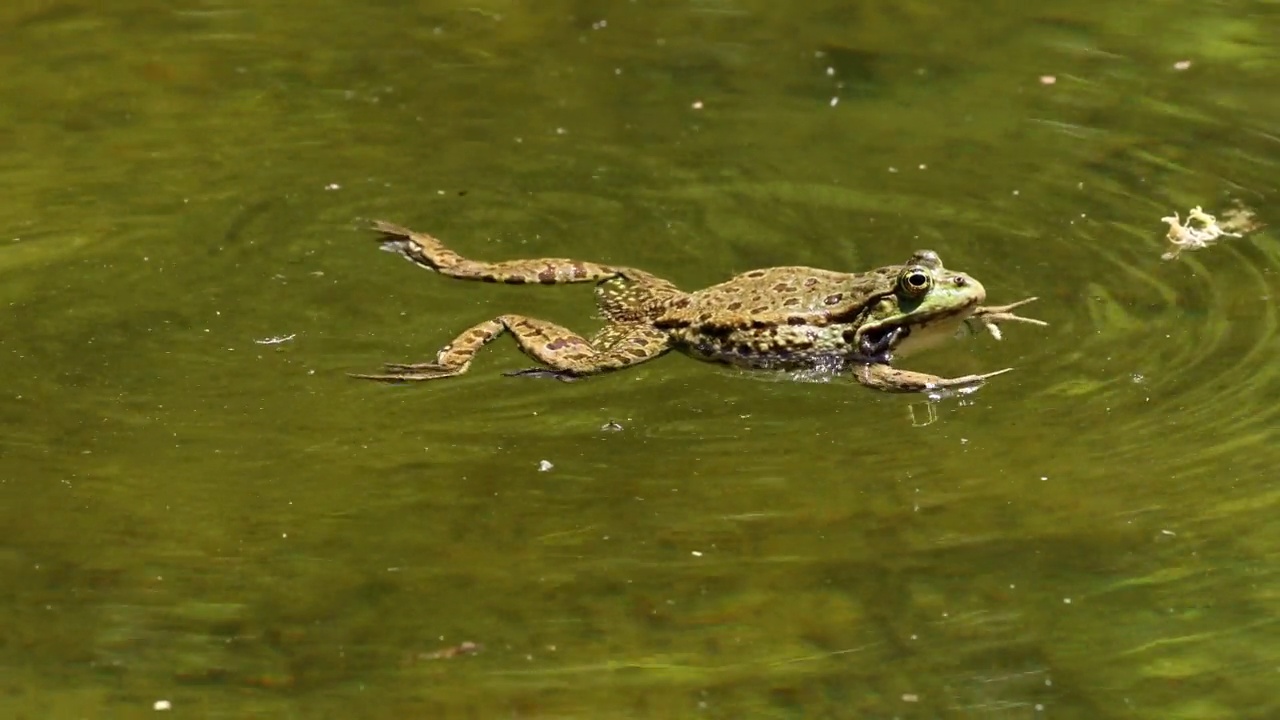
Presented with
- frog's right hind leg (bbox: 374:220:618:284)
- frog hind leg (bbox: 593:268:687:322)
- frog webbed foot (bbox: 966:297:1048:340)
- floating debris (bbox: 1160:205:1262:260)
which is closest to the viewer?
frog webbed foot (bbox: 966:297:1048:340)

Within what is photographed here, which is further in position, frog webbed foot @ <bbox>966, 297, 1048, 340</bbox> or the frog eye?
frog webbed foot @ <bbox>966, 297, 1048, 340</bbox>

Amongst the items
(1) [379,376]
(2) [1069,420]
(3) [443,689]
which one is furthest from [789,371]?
(3) [443,689]

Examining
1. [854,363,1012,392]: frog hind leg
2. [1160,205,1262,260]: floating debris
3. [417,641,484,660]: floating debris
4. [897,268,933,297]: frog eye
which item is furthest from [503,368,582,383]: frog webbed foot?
[1160,205,1262,260]: floating debris

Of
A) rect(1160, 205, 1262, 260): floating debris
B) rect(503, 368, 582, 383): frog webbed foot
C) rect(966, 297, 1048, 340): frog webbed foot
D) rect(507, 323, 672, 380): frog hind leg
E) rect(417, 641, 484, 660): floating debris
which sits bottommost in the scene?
rect(417, 641, 484, 660): floating debris

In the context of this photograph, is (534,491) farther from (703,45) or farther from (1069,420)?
(703,45)

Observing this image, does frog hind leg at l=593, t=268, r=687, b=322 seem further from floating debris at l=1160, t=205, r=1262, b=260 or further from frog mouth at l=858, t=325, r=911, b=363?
floating debris at l=1160, t=205, r=1262, b=260

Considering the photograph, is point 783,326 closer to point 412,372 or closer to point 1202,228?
point 412,372
